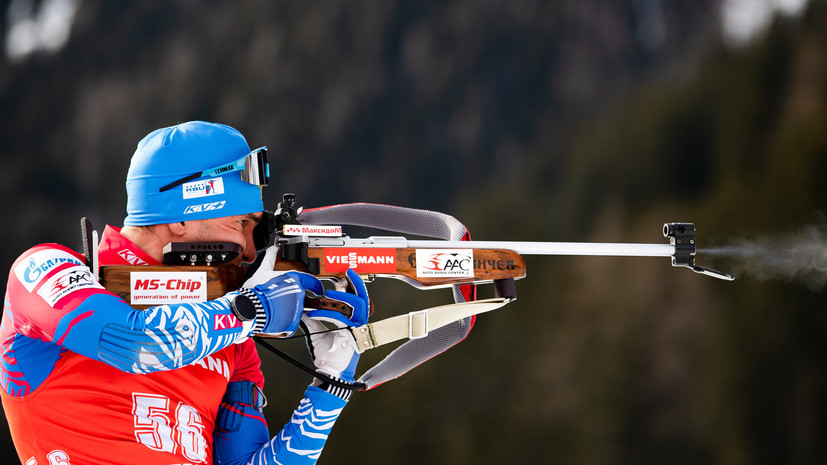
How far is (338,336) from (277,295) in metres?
0.21

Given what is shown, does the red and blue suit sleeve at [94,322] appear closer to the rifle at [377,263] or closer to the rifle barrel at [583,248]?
the rifle at [377,263]

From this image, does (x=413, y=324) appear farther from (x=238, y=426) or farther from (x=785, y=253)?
(x=785, y=253)

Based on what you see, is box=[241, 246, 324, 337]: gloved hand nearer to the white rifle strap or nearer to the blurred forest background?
the white rifle strap

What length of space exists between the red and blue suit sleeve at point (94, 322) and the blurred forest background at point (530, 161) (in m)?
1.84

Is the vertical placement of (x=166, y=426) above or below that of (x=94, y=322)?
below

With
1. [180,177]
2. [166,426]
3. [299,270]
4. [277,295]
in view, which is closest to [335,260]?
[299,270]

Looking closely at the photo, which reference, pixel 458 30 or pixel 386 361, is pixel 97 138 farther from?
pixel 386 361

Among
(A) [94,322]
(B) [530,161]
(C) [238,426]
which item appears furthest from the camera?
(B) [530,161]

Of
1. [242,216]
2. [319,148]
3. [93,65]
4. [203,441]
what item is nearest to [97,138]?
[93,65]

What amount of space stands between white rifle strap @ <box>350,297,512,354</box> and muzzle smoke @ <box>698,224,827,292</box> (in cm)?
88

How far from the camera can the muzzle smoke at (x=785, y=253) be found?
8.09ft

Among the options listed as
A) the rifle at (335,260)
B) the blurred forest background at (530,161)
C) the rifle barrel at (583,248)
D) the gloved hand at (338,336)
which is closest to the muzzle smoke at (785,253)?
the blurred forest background at (530,161)

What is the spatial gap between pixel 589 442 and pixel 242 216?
2034 millimetres

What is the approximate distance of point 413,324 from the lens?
182cm
